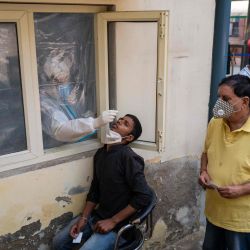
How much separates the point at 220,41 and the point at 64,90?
148 centimetres

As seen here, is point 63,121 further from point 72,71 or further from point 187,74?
point 187,74

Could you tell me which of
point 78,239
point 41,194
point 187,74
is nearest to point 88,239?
point 78,239

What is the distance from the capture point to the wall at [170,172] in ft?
9.11

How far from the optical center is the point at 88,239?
2.70 meters

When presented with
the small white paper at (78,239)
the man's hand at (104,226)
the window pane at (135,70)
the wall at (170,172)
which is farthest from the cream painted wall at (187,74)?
the small white paper at (78,239)

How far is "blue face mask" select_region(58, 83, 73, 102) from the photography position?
2926 millimetres

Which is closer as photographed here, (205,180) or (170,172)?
(205,180)

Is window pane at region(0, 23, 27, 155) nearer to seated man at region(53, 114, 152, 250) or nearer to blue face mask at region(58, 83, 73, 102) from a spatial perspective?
blue face mask at region(58, 83, 73, 102)

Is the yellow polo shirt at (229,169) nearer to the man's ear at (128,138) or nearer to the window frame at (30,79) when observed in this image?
the man's ear at (128,138)

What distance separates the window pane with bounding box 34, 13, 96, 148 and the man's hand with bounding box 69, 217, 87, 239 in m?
0.58

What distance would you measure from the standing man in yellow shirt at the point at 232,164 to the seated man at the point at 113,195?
0.44 meters

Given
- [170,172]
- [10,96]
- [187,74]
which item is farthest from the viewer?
[170,172]

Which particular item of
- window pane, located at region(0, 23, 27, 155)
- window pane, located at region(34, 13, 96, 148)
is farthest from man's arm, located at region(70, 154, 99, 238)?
window pane, located at region(0, 23, 27, 155)

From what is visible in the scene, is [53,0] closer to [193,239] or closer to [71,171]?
[71,171]
